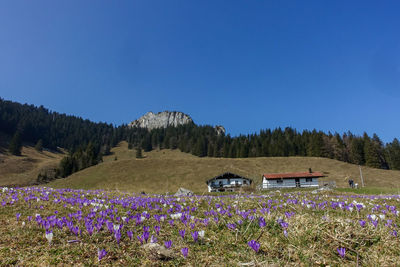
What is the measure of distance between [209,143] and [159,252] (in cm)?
15027

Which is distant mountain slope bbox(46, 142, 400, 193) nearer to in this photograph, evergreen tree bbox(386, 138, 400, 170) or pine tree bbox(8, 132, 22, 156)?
evergreen tree bbox(386, 138, 400, 170)

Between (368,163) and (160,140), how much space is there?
139065mm

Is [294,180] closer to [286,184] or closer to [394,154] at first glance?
[286,184]

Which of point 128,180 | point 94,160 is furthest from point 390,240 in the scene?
point 94,160

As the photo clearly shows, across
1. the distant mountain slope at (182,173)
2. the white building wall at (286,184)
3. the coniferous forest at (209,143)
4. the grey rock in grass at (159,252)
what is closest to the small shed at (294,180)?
the white building wall at (286,184)

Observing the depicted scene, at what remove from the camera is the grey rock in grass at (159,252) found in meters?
2.61

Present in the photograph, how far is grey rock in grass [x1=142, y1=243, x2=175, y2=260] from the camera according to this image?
2607 mm

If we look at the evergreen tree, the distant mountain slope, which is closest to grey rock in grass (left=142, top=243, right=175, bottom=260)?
the distant mountain slope

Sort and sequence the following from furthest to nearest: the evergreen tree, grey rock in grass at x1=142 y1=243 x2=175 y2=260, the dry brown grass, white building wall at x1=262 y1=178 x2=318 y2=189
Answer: the evergreen tree → the dry brown grass → white building wall at x1=262 y1=178 x2=318 y2=189 → grey rock in grass at x1=142 y1=243 x2=175 y2=260

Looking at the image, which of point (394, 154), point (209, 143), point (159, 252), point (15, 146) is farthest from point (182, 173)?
point (15, 146)

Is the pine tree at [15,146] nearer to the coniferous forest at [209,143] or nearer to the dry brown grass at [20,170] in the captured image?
the coniferous forest at [209,143]

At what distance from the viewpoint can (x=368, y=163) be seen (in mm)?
102875

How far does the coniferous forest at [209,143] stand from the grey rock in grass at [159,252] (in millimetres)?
112086

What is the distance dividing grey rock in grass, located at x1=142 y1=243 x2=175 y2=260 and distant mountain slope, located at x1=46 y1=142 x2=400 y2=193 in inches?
2512
